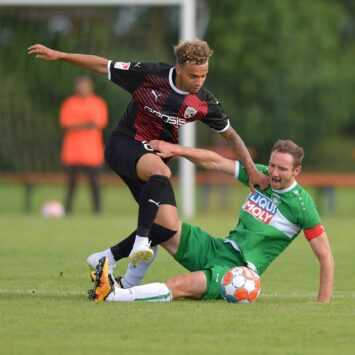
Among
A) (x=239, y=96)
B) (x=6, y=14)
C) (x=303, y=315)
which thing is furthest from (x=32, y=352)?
(x=239, y=96)

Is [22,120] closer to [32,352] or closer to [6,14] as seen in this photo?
[6,14]

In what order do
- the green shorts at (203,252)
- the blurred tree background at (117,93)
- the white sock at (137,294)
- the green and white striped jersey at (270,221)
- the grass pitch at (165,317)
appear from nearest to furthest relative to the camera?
the grass pitch at (165,317)
the white sock at (137,294)
the green and white striped jersey at (270,221)
the green shorts at (203,252)
the blurred tree background at (117,93)

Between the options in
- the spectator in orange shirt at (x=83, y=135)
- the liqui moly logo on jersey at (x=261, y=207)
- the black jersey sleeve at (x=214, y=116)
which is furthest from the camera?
the spectator in orange shirt at (x=83, y=135)

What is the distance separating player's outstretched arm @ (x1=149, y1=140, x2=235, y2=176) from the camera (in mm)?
8211

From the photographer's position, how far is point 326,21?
120ft

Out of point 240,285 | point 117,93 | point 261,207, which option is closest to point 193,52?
point 261,207

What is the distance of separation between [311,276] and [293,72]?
14168mm

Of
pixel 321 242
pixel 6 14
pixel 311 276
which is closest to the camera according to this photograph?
pixel 321 242

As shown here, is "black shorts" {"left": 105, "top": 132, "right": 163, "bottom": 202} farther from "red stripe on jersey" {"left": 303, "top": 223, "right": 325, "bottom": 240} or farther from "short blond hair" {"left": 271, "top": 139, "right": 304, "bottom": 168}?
"red stripe on jersey" {"left": 303, "top": 223, "right": 325, "bottom": 240}

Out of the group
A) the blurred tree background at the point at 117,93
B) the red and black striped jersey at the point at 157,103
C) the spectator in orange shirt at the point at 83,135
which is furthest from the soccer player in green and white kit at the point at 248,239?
the blurred tree background at the point at 117,93

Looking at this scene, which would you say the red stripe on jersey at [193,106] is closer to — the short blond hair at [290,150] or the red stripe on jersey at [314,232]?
the short blond hair at [290,150]

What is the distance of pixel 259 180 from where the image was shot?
327 inches

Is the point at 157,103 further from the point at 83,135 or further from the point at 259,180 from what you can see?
the point at 83,135

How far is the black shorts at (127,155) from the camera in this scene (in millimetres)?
8461
